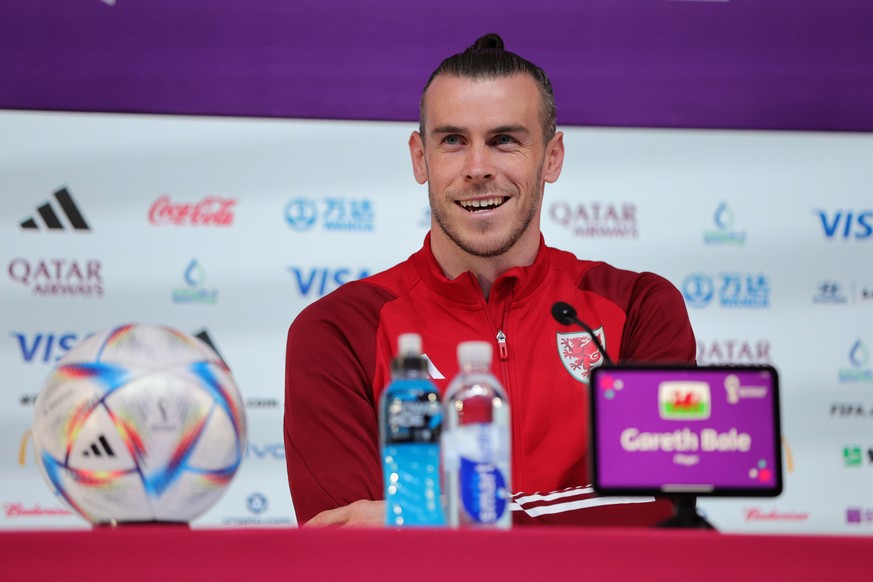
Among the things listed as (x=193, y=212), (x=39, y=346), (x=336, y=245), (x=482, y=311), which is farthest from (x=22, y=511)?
(x=482, y=311)

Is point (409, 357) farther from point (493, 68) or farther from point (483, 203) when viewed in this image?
point (493, 68)

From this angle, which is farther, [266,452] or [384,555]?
[266,452]

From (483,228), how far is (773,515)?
69.5 inches

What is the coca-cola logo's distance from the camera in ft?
10.9

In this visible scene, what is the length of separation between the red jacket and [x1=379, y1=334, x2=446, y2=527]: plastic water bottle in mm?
565

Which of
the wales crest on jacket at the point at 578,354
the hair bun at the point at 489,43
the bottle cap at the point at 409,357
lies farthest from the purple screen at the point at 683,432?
the hair bun at the point at 489,43

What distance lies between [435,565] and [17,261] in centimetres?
266

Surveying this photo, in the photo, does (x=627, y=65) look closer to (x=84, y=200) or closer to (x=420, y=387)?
(x=84, y=200)

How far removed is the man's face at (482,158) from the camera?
211 cm

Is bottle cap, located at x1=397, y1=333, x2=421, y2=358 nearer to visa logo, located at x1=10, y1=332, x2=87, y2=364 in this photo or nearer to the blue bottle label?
the blue bottle label

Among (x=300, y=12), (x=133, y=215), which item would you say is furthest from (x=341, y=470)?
(x=300, y=12)

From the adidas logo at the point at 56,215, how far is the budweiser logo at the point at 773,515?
2188 mm

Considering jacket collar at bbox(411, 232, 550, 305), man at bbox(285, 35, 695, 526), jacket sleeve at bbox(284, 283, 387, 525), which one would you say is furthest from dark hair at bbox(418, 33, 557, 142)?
jacket sleeve at bbox(284, 283, 387, 525)

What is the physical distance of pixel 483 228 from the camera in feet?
6.98
